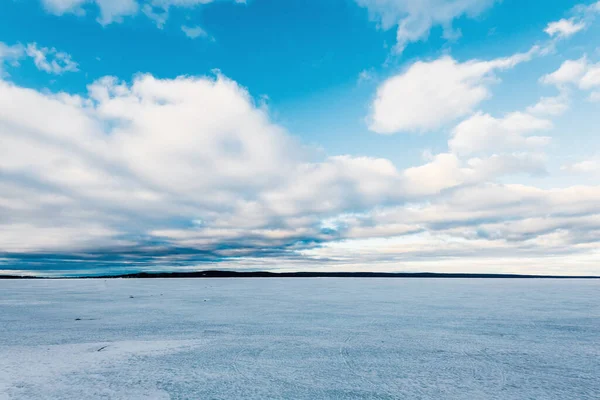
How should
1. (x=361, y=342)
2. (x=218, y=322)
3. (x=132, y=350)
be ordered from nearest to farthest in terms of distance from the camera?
(x=132, y=350)
(x=361, y=342)
(x=218, y=322)

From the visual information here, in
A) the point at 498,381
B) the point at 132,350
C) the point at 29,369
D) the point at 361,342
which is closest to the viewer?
the point at 498,381

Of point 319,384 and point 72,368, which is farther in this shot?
point 72,368

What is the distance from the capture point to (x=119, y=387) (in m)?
5.21

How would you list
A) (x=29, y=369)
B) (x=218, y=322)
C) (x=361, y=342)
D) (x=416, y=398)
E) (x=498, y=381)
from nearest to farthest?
(x=416, y=398)
(x=498, y=381)
(x=29, y=369)
(x=361, y=342)
(x=218, y=322)

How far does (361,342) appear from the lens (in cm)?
843

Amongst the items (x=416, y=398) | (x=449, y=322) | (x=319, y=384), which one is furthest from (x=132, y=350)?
(x=449, y=322)

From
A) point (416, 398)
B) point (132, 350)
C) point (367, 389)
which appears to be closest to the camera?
point (416, 398)

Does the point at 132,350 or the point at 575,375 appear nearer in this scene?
the point at 575,375

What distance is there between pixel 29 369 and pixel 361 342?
19.6 feet

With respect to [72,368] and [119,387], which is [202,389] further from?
[72,368]

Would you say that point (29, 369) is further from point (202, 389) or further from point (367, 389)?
point (367, 389)

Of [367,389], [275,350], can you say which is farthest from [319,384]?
[275,350]

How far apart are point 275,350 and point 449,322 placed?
6378mm

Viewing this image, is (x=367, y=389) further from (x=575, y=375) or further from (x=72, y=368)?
(x=72, y=368)
